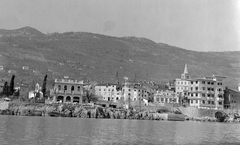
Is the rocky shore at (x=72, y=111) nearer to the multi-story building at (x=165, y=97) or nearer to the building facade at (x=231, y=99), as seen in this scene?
the multi-story building at (x=165, y=97)

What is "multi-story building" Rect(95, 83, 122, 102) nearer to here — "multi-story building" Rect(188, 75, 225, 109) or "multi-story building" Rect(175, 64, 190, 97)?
"multi-story building" Rect(175, 64, 190, 97)

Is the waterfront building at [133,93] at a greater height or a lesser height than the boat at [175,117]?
greater

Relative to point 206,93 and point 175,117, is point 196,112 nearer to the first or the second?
point 175,117

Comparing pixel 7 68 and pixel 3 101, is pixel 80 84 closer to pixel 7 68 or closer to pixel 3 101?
pixel 3 101

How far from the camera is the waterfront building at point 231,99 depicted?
122m

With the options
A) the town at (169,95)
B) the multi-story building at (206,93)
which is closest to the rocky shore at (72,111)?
the town at (169,95)

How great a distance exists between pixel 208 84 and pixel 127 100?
89.3 feet

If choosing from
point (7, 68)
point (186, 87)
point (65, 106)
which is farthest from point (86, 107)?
point (7, 68)

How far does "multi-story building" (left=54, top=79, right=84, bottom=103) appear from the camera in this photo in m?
115

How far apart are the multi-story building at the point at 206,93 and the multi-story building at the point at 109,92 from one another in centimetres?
2777

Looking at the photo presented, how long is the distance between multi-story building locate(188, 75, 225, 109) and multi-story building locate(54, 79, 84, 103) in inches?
1408

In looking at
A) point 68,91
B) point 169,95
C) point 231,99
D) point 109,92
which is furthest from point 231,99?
point 68,91

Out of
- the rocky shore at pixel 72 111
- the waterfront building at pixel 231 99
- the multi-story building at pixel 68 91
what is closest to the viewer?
the rocky shore at pixel 72 111

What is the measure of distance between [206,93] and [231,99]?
12.9 meters
